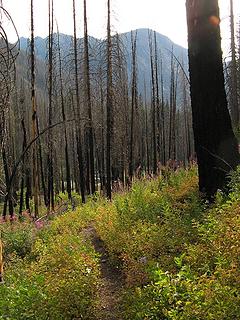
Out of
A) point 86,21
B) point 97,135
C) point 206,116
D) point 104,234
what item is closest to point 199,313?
point 206,116

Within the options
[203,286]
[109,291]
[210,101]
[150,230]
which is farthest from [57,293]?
[210,101]

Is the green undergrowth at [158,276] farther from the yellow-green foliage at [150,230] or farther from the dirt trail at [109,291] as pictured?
the dirt trail at [109,291]

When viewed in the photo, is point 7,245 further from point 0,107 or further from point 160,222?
point 0,107

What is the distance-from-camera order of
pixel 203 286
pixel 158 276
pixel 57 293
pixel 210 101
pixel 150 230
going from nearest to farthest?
pixel 203 286 → pixel 158 276 → pixel 57 293 → pixel 150 230 → pixel 210 101

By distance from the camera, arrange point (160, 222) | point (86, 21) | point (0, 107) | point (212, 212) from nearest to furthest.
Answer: point (0, 107) → point (212, 212) → point (160, 222) → point (86, 21)

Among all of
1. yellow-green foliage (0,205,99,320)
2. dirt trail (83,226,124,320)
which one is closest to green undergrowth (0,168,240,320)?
yellow-green foliage (0,205,99,320)

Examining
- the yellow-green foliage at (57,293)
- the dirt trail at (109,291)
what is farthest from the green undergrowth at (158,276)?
the dirt trail at (109,291)

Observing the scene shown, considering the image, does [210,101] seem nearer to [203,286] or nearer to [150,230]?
[150,230]

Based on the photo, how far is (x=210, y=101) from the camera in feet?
22.2

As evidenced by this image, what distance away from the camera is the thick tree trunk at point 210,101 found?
21.9 ft

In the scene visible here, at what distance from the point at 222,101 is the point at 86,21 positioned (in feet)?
41.2

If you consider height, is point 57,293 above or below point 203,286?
below

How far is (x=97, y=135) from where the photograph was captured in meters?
30.5

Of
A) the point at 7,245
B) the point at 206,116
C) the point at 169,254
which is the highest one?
the point at 206,116
